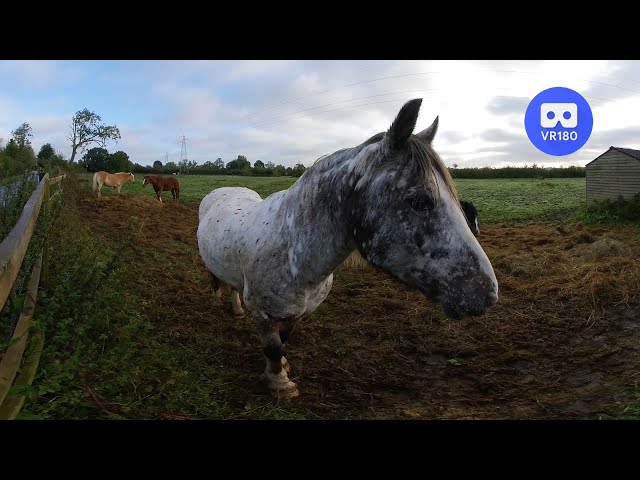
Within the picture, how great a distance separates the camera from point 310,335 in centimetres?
431

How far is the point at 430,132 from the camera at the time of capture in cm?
229

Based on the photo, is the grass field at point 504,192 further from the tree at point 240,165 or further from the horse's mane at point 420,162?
the horse's mane at point 420,162

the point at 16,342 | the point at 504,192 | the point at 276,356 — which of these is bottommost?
the point at 276,356

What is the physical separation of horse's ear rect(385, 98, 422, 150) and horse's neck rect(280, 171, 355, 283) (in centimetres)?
39

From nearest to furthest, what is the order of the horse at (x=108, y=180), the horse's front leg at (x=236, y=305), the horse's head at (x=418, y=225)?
the horse's head at (x=418, y=225), the horse's front leg at (x=236, y=305), the horse at (x=108, y=180)

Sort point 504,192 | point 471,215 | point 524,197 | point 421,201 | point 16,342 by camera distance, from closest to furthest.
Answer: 1. point 421,201
2. point 471,215
3. point 16,342
4. point 524,197
5. point 504,192

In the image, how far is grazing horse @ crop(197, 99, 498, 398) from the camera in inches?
73.6

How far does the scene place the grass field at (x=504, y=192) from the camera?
30.8ft

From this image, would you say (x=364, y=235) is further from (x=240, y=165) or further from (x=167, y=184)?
(x=167, y=184)

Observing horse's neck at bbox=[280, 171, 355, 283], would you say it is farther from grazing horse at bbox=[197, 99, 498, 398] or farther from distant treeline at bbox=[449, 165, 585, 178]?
distant treeline at bbox=[449, 165, 585, 178]

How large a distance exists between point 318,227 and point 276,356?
1.16 m

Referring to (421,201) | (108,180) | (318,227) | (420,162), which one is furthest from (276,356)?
(108,180)

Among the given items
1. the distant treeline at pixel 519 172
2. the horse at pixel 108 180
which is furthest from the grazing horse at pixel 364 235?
the distant treeline at pixel 519 172
